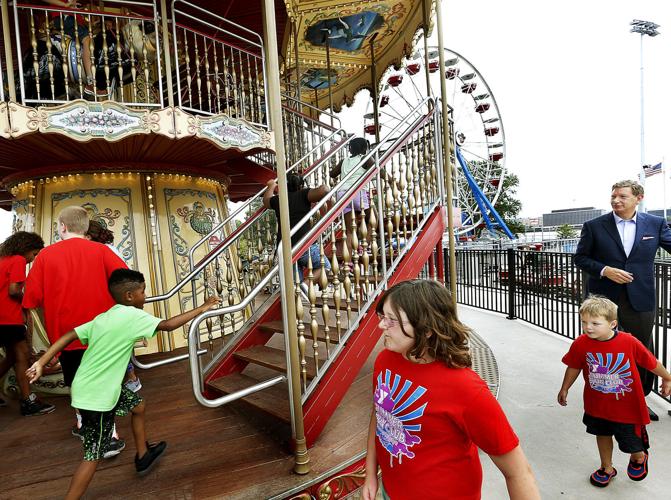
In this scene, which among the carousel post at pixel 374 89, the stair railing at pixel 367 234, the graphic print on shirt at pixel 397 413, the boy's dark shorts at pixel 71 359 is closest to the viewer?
the graphic print on shirt at pixel 397 413

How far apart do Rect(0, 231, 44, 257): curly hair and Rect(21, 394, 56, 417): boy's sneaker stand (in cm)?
124

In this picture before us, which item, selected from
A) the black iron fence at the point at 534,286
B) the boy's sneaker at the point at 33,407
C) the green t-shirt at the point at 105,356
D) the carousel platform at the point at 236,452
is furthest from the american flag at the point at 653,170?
the boy's sneaker at the point at 33,407

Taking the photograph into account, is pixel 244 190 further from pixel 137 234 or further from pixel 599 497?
pixel 599 497

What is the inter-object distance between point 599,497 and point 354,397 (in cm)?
168

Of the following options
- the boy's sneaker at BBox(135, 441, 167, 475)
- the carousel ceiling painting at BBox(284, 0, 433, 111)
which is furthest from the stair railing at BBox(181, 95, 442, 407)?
the carousel ceiling painting at BBox(284, 0, 433, 111)

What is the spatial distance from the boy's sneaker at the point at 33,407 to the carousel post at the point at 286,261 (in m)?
2.47

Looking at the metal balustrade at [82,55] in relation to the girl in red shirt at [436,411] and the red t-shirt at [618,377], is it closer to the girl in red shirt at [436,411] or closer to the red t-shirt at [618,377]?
the girl in red shirt at [436,411]

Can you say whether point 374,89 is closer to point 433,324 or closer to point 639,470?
point 639,470

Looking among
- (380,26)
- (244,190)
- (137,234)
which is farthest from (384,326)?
(244,190)

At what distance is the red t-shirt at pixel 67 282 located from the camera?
240cm

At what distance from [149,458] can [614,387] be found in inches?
110

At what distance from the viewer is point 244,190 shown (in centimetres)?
866

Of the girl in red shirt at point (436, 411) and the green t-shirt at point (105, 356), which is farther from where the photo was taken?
the green t-shirt at point (105, 356)

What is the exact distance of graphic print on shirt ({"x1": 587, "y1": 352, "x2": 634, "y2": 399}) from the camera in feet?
7.30
